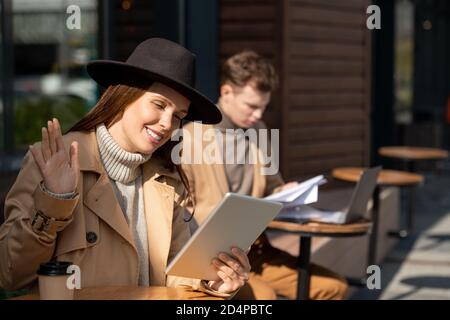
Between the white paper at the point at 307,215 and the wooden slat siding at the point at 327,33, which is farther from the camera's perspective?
the wooden slat siding at the point at 327,33

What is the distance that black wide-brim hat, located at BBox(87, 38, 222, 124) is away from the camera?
8.87ft

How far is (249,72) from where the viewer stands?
450cm

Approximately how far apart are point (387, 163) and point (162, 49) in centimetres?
959

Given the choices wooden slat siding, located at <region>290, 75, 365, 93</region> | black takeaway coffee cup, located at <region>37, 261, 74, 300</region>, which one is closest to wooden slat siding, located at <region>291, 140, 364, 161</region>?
wooden slat siding, located at <region>290, 75, 365, 93</region>

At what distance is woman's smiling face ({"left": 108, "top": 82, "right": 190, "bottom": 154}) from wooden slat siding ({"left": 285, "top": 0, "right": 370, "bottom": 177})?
19.4 feet

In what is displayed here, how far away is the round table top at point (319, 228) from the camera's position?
180 inches

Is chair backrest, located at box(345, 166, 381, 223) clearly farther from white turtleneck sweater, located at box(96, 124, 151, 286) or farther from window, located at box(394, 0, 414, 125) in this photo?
window, located at box(394, 0, 414, 125)

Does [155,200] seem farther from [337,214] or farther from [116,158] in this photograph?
[337,214]

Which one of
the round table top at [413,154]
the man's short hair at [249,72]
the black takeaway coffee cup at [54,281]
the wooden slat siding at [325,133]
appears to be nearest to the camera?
the black takeaway coffee cup at [54,281]

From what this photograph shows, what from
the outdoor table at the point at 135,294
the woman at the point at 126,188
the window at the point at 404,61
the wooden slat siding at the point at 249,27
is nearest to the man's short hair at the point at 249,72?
the woman at the point at 126,188

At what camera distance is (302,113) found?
8.98 m

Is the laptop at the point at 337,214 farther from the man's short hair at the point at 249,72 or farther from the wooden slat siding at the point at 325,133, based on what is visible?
the wooden slat siding at the point at 325,133
